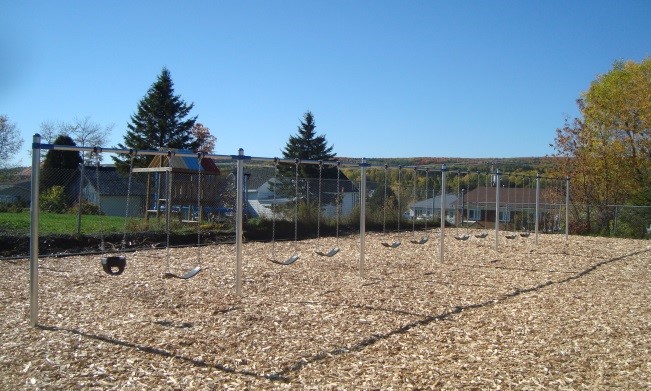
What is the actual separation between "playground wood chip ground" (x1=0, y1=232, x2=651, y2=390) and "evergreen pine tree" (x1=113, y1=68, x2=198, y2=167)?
32.9 meters

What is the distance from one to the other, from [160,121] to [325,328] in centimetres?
3897

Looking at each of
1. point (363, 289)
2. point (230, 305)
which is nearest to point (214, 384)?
point (230, 305)

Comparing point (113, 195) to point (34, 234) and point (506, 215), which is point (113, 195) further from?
point (34, 234)

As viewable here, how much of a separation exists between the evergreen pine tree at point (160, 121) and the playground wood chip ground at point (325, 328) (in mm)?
32876

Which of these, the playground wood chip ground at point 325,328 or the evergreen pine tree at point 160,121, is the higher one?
the evergreen pine tree at point 160,121

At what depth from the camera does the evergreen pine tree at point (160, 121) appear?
42812 millimetres

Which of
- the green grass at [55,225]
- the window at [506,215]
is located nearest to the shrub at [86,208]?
the green grass at [55,225]

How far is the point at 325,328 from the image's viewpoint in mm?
6383

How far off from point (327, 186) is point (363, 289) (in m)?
11.8

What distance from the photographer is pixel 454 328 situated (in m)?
6.52

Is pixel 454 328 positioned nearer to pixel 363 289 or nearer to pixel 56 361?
pixel 363 289

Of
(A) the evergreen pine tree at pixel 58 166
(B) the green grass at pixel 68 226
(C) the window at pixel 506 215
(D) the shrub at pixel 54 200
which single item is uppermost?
(A) the evergreen pine tree at pixel 58 166

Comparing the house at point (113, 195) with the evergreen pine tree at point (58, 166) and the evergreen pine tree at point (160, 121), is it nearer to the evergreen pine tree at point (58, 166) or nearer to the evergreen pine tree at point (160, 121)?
the evergreen pine tree at point (58, 166)

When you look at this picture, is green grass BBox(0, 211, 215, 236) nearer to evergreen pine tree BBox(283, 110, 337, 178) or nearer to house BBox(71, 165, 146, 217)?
house BBox(71, 165, 146, 217)
